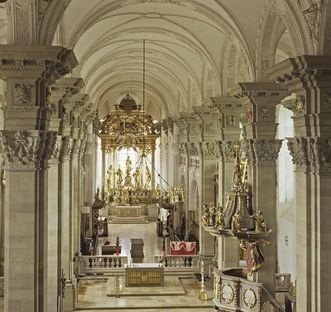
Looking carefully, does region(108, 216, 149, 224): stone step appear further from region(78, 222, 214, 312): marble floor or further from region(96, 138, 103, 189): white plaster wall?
region(78, 222, 214, 312): marble floor

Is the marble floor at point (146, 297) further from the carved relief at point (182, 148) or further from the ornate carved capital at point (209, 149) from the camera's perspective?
the carved relief at point (182, 148)

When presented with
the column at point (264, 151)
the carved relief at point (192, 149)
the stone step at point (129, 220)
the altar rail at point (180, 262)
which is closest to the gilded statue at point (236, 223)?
the column at point (264, 151)

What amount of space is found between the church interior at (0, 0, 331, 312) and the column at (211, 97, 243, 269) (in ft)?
0.12

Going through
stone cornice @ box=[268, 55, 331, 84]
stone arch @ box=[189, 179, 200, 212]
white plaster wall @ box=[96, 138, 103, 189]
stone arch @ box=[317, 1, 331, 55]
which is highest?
stone arch @ box=[317, 1, 331, 55]

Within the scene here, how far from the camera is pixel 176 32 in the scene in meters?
19.8

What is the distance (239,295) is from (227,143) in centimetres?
613

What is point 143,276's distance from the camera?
22.5 m

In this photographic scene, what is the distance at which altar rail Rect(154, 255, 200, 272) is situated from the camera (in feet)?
79.4

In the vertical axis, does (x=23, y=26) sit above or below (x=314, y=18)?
below

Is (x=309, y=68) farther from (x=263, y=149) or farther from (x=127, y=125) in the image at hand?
(x=127, y=125)

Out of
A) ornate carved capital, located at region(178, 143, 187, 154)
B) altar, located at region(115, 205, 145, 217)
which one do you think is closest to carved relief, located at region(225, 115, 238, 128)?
ornate carved capital, located at region(178, 143, 187, 154)

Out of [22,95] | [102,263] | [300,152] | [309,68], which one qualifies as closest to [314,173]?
[300,152]

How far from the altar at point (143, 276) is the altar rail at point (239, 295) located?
760cm

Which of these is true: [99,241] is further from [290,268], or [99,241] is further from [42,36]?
[42,36]
